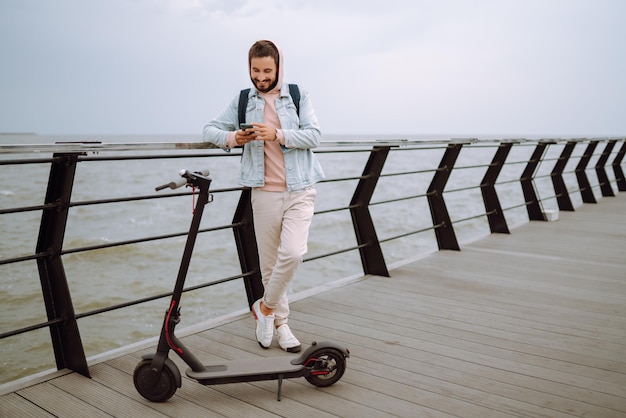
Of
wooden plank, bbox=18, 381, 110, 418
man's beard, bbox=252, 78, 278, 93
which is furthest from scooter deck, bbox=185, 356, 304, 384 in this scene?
man's beard, bbox=252, 78, 278, 93

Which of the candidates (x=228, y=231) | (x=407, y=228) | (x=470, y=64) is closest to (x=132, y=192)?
(x=228, y=231)

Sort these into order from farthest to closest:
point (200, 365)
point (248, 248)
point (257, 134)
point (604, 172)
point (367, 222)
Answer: point (604, 172) < point (367, 222) < point (248, 248) < point (257, 134) < point (200, 365)

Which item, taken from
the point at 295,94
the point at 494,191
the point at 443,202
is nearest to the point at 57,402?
the point at 295,94

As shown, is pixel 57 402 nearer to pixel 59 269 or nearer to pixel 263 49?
pixel 59 269

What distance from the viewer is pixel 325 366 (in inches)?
86.0

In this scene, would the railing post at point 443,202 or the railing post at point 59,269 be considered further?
the railing post at point 443,202

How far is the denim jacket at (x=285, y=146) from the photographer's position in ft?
8.02

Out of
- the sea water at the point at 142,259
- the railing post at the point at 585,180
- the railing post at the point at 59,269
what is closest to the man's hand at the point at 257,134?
the sea water at the point at 142,259

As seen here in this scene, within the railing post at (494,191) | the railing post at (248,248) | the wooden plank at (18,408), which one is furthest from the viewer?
the railing post at (494,191)

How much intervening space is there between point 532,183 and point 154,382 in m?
5.91

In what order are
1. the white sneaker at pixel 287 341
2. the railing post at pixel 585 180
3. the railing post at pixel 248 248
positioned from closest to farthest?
the white sneaker at pixel 287 341 < the railing post at pixel 248 248 < the railing post at pixel 585 180

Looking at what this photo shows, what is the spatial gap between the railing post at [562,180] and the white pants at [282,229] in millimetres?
6232

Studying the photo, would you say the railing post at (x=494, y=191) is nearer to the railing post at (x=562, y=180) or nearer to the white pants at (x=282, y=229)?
the railing post at (x=562, y=180)

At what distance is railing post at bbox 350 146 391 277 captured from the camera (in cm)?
394
